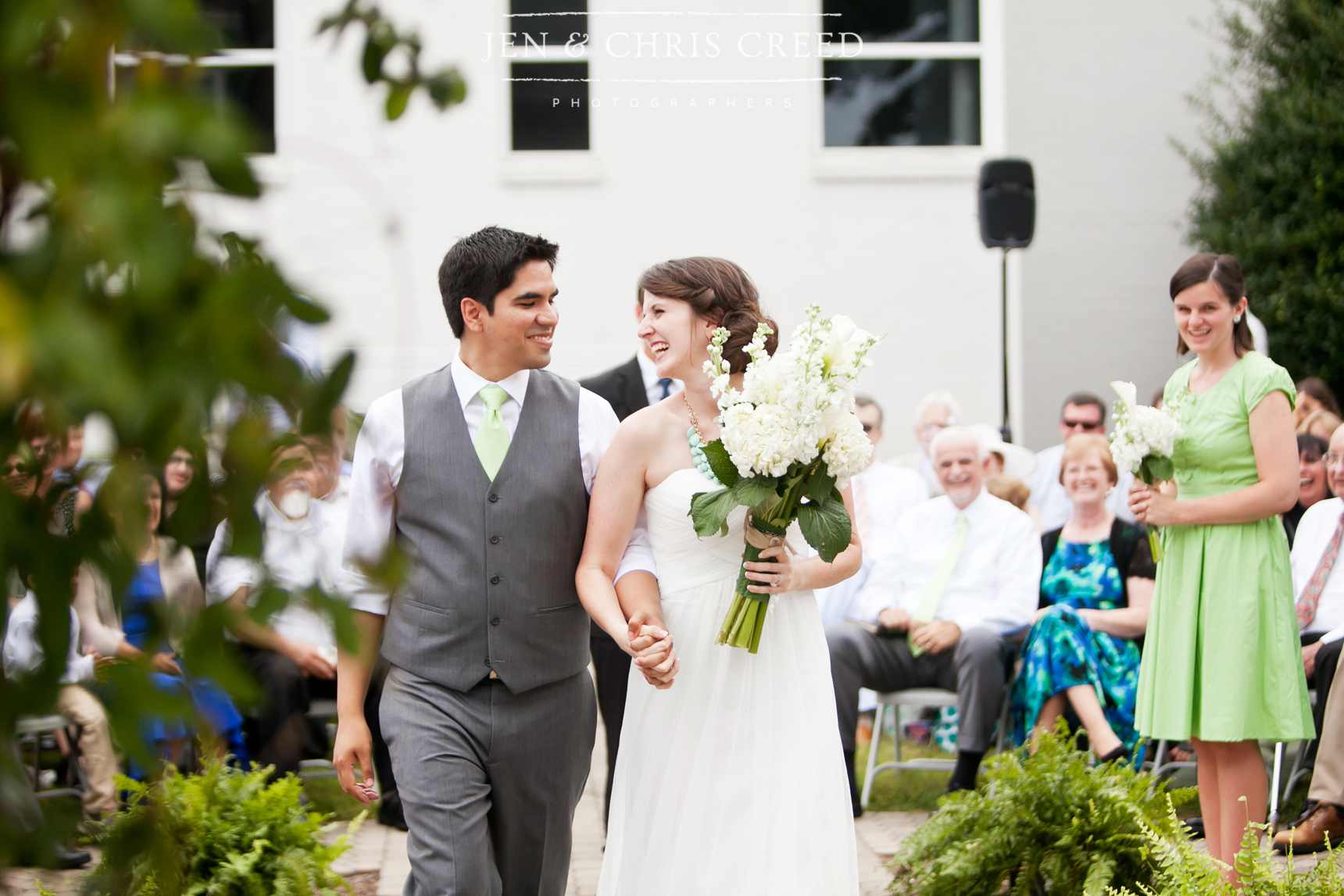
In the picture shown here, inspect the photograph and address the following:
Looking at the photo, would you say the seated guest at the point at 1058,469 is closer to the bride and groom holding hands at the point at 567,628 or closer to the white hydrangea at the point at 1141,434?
the white hydrangea at the point at 1141,434

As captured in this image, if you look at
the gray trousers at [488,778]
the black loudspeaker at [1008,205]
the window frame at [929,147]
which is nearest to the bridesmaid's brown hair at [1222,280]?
the gray trousers at [488,778]

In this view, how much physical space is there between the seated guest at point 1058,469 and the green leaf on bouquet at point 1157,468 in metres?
3.39

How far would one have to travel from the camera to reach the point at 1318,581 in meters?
6.08

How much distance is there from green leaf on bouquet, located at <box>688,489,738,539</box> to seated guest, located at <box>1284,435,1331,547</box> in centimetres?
435

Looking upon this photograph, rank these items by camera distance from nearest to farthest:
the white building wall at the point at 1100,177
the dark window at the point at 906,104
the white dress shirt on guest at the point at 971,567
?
1. the white dress shirt on guest at the point at 971,567
2. the dark window at the point at 906,104
3. the white building wall at the point at 1100,177

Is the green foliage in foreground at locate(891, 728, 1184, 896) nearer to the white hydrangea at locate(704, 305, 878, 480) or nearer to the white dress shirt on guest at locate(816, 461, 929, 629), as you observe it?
the white hydrangea at locate(704, 305, 878, 480)

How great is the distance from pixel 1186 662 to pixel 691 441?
2093 mm

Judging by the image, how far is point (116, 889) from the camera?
0.81 m

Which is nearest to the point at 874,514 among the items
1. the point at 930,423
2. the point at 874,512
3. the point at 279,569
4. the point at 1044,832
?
the point at 874,512

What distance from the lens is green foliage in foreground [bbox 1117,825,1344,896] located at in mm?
3314

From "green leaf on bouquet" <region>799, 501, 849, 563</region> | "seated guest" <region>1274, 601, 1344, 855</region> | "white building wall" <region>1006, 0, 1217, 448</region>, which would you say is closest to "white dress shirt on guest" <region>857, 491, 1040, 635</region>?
"seated guest" <region>1274, 601, 1344, 855</region>

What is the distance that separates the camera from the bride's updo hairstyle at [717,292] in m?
3.54

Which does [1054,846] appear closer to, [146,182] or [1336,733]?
[1336,733]

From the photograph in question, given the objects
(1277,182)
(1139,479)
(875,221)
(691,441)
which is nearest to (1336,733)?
(1139,479)
